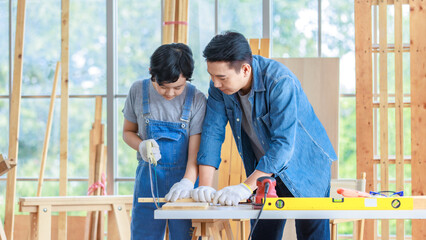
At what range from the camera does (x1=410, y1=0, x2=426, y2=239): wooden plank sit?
4.71 m

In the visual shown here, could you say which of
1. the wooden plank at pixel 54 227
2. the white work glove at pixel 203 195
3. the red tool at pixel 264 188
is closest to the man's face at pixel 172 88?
the white work glove at pixel 203 195

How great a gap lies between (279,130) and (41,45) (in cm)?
397

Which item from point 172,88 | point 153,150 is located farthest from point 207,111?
point 153,150

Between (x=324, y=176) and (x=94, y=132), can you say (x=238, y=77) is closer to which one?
(x=324, y=176)

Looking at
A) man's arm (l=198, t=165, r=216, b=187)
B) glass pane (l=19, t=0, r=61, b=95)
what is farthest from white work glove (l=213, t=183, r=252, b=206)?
glass pane (l=19, t=0, r=61, b=95)

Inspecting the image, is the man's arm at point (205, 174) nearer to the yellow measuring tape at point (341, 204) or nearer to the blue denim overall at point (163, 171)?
the blue denim overall at point (163, 171)

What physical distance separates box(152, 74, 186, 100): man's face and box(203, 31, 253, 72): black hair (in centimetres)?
24

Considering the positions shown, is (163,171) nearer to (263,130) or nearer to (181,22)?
(263,130)

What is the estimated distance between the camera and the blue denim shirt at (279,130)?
2.26 m

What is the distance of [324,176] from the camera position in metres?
2.48

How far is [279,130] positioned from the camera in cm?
226

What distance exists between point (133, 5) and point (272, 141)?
3.65m

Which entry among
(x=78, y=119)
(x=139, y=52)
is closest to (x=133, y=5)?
(x=139, y=52)

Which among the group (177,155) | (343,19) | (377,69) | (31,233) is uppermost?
(343,19)
